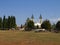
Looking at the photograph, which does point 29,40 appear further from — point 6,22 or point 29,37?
point 6,22

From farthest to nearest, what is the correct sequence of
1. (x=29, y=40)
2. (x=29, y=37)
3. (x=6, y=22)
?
(x=6, y=22)
(x=29, y=37)
(x=29, y=40)

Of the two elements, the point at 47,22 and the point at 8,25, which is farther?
the point at 8,25

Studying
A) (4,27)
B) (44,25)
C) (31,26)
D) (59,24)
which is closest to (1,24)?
(4,27)

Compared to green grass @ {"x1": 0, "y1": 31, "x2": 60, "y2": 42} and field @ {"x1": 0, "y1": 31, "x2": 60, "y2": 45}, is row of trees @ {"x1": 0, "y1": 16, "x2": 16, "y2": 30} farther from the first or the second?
field @ {"x1": 0, "y1": 31, "x2": 60, "y2": 45}

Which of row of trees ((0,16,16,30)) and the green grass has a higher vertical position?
row of trees ((0,16,16,30))

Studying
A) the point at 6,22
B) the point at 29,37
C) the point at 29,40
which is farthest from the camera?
the point at 6,22

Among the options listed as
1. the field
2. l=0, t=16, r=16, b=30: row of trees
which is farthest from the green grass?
l=0, t=16, r=16, b=30: row of trees

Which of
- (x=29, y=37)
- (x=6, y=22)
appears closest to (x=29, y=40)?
(x=29, y=37)

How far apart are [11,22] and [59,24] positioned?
123ft

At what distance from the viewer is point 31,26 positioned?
135625 mm

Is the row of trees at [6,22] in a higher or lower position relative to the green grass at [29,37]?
higher

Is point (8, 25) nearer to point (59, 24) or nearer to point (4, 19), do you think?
point (4, 19)

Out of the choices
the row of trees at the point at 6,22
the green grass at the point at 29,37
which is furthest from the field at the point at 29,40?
the row of trees at the point at 6,22

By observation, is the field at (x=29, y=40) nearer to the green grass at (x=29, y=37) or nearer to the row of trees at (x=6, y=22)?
the green grass at (x=29, y=37)
